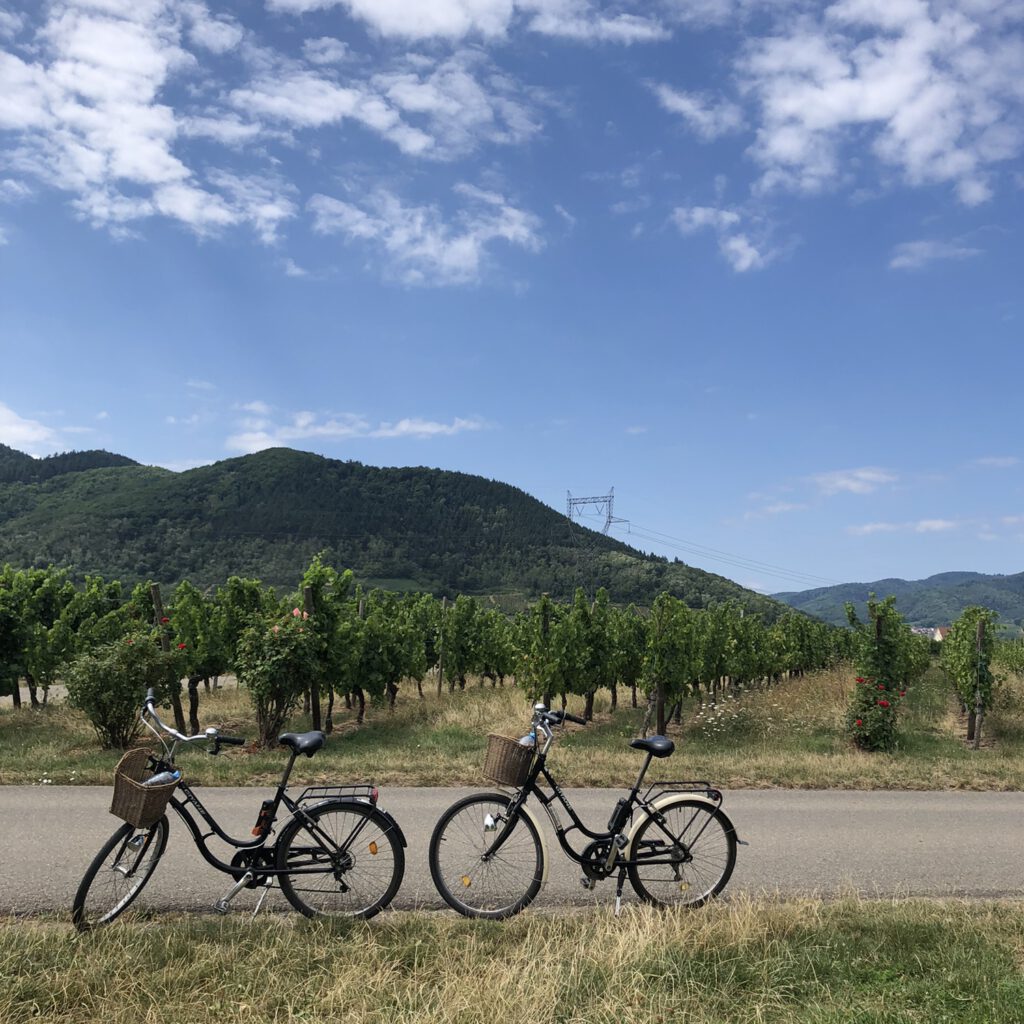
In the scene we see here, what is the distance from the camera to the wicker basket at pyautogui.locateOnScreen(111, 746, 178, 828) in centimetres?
411

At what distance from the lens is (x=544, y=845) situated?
185 inches

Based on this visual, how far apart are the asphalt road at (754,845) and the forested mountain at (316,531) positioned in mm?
74511

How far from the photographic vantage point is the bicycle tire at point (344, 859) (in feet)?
14.8

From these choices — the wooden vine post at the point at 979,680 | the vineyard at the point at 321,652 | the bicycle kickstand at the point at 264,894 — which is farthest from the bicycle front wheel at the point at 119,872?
the wooden vine post at the point at 979,680

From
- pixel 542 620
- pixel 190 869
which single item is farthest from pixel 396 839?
pixel 542 620

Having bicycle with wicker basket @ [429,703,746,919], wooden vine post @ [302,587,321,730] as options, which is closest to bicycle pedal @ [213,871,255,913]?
bicycle with wicker basket @ [429,703,746,919]

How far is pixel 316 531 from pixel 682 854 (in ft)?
430

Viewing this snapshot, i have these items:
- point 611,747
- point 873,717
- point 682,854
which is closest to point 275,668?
point 611,747

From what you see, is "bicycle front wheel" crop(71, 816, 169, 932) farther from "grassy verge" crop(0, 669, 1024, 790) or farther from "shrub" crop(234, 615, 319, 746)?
"shrub" crop(234, 615, 319, 746)

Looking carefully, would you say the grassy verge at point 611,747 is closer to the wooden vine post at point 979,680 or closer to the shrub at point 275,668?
the wooden vine post at point 979,680

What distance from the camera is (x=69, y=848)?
581cm

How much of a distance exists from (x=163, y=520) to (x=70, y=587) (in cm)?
10652

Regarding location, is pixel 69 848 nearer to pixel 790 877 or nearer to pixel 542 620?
pixel 790 877

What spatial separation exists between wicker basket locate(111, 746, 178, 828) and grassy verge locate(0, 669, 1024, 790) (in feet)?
14.4
